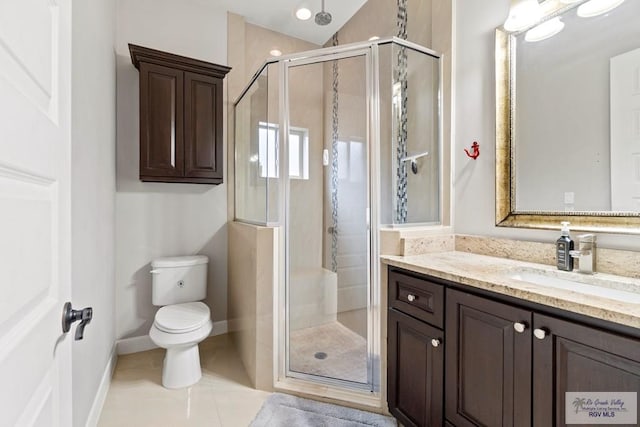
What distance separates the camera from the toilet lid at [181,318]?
1909 millimetres

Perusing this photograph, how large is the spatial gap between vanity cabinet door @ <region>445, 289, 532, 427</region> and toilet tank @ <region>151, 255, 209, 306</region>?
1929mm

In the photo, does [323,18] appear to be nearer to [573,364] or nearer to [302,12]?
[302,12]

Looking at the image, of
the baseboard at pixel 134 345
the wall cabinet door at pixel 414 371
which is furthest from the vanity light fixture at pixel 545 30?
the baseboard at pixel 134 345

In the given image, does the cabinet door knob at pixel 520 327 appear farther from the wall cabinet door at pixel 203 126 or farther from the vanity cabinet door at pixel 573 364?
the wall cabinet door at pixel 203 126

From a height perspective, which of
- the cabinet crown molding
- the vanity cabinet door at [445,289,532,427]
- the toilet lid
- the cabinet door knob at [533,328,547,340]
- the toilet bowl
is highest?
the cabinet crown molding

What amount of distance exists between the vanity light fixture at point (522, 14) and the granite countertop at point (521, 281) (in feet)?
3.88

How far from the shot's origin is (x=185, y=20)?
8.46 feet

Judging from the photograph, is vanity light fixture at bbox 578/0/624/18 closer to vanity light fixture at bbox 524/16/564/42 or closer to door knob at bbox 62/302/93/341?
vanity light fixture at bbox 524/16/564/42

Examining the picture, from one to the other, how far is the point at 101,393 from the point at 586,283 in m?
2.55

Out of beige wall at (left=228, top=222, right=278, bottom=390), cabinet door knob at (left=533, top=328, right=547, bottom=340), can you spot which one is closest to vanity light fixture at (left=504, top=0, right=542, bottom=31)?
cabinet door knob at (left=533, top=328, right=547, bottom=340)

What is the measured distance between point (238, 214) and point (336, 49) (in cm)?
157

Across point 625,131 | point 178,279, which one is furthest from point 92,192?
point 625,131

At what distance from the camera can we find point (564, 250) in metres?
1.29

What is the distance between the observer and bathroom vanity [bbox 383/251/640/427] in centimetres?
85
